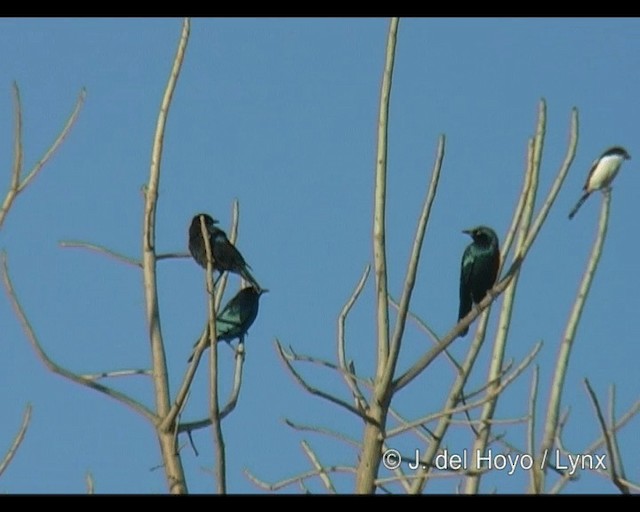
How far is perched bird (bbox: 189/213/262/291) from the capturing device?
7.45 m

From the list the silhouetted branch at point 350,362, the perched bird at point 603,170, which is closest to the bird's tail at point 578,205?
the perched bird at point 603,170

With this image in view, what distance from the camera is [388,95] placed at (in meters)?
4.12

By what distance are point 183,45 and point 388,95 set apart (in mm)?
854

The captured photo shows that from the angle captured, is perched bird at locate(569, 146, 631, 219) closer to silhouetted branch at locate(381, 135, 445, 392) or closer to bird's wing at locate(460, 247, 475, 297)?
bird's wing at locate(460, 247, 475, 297)

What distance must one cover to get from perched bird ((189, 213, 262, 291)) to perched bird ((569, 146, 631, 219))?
9.85 ft

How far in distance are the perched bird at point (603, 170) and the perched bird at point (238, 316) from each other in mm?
2843

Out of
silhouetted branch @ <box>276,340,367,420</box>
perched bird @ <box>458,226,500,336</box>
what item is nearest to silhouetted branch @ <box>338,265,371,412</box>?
silhouetted branch @ <box>276,340,367,420</box>

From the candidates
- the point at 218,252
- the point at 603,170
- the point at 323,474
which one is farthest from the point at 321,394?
the point at 603,170

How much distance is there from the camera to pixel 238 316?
30.8 ft

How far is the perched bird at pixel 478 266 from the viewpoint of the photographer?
8.38 m

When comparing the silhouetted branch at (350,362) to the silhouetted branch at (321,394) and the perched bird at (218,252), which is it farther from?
the perched bird at (218,252)
